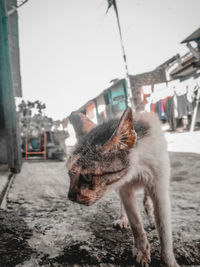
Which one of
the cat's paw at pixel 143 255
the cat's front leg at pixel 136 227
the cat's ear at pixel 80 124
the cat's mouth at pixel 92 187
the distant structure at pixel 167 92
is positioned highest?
the distant structure at pixel 167 92

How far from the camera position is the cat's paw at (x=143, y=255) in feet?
4.57

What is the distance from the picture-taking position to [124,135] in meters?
1.36

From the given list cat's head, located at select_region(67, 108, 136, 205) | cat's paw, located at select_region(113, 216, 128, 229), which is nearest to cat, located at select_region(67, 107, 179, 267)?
cat's head, located at select_region(67, 108, 136, 205)

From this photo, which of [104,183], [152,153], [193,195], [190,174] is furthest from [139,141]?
[190,174]

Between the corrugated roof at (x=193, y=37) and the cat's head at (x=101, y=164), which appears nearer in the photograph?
the cat's head at (x=101, y=164)

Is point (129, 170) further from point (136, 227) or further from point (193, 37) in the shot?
point (193, 37)

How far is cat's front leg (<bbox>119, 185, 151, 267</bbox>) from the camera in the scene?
4.66 feet

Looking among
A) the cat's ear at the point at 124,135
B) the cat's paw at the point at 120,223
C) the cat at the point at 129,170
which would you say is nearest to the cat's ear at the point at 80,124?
the cat at the point at 129,170

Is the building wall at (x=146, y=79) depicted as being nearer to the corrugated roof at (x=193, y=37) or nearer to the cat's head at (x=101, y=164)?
the corrugated roof at (x=193, y=37)

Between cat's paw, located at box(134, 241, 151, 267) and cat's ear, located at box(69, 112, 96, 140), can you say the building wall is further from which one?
cat's paw, located at box(134, 241, 151, 267)

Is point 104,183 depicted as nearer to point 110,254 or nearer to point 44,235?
point 110,254

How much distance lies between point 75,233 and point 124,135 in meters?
1.16

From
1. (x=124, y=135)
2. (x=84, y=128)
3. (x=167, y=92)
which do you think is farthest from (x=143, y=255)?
(x=167, y=92)

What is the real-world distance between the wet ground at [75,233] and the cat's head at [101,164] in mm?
560
